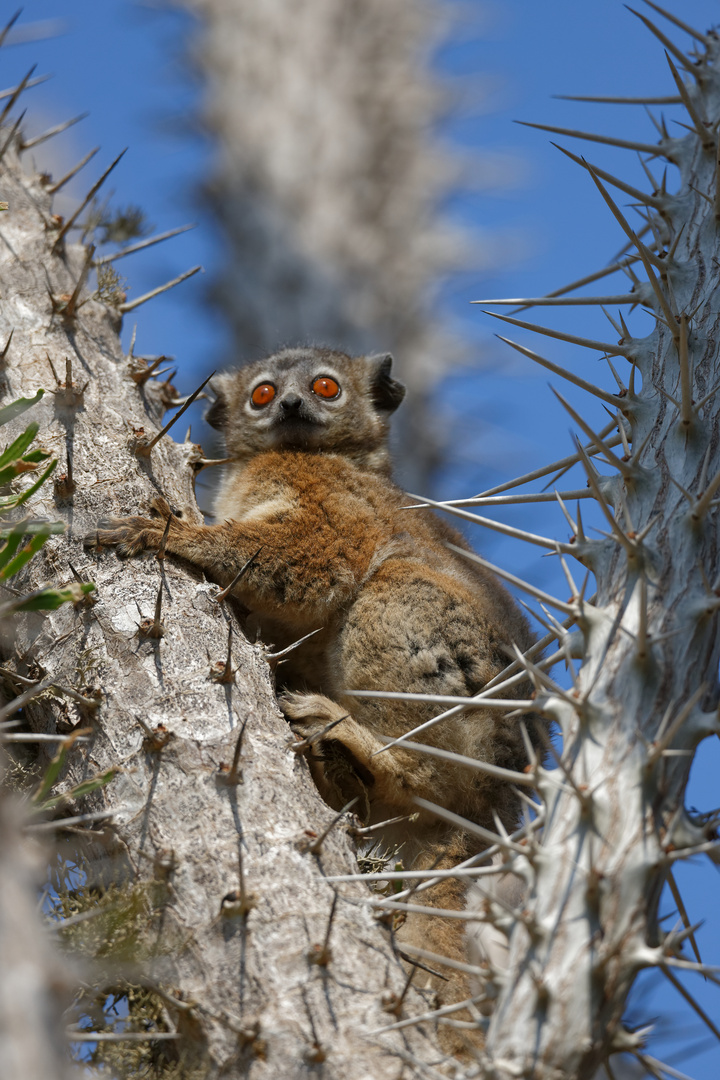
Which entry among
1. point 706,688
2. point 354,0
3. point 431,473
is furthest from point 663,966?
point 354,0

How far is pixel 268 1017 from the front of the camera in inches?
99.3

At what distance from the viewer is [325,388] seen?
6633mm

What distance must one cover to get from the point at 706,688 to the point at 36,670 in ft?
7.79

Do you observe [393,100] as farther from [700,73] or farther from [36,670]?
[36,670]

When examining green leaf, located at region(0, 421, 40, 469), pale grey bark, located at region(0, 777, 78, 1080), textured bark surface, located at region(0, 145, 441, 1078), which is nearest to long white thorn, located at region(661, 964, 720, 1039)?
textured bark surface, located at region(0, 145, 441, 1078)

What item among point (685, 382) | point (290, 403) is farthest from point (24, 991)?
point (290, 403)

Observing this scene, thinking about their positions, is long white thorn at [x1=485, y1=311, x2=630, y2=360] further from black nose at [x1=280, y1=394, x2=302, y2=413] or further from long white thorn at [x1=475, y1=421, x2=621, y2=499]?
black nose at [x1=280, y1=394, x2=302, y2=413]

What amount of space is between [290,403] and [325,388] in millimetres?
424

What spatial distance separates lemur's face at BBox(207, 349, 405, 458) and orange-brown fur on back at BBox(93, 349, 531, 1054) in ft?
0.08

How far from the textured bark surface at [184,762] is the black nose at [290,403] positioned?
1.81 m

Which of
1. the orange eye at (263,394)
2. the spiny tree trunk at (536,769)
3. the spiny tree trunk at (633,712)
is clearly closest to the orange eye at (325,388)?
the orange eye at (263,394)

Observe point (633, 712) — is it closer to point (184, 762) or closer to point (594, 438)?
point (594, 438)

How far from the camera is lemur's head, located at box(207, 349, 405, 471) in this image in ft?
21.0

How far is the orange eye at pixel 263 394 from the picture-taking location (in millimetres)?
6605
